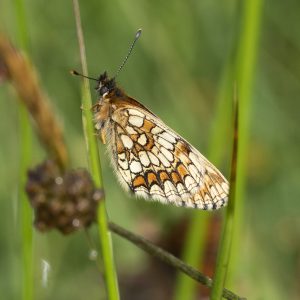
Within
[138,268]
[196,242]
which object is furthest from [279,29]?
[196,242]

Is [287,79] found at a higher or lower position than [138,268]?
higher

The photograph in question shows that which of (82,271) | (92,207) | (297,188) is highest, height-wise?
(297,188)

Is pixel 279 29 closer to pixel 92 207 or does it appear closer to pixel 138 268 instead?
pixel 138 268

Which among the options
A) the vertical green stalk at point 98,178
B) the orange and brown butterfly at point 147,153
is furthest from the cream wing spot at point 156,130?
the vertical green stalk at point 98,178

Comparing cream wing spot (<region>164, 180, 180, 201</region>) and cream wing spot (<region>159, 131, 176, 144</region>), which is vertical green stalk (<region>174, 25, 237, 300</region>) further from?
cream wing spot (<region>159, 131, 176, 144</region>)

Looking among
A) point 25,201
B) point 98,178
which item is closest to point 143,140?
point 25,201

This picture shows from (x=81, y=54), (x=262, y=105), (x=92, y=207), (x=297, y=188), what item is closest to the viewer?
(x=92, y=207)

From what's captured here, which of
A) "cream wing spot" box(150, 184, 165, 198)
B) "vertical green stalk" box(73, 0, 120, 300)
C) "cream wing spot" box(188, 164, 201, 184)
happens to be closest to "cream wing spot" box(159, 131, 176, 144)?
"cream wing spot" box(188, 164, 201, 184)

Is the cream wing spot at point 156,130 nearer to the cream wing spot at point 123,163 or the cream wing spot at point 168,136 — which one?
the cream wing spot at point 168,136
